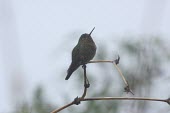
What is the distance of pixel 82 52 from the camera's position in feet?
7.30

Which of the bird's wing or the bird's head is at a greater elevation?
the bird's head

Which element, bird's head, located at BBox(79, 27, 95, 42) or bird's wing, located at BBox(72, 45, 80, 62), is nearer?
bird's wing, located at BBox(72, 45, 80, 62)

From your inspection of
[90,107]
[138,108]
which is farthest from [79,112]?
[138,108]

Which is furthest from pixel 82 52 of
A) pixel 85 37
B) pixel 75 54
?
pixel 85 37

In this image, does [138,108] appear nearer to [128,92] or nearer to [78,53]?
[128,92]

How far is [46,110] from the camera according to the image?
4500mm

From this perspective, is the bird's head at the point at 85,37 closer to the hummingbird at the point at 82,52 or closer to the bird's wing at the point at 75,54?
the hummingbird at the point at 82,52

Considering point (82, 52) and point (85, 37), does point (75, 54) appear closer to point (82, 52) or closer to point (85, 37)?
point (82, 52)

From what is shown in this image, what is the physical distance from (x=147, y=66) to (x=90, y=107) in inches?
99.7

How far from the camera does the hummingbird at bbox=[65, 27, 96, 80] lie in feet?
7.11

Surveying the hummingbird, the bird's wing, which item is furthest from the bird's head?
the bird's wing

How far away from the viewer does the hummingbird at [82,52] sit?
2.17 metres

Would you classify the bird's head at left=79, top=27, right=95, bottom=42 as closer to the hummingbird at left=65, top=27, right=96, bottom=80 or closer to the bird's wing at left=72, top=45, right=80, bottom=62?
the hummingbird at left=65, top=27, right=96, bottom=80

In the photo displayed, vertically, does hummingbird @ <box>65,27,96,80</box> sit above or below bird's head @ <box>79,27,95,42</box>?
below
